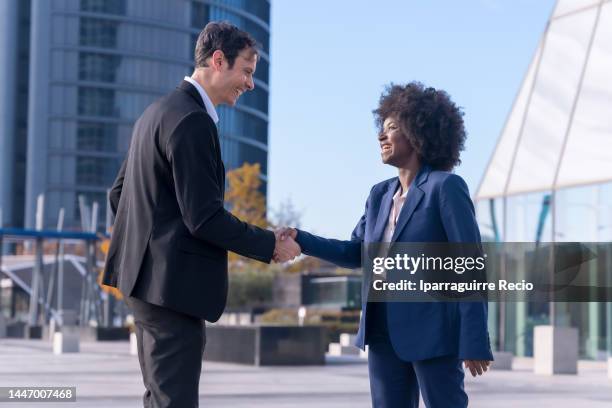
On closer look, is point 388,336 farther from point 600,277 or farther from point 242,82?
point 600,277

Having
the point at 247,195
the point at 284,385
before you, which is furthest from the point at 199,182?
the point at 247,195

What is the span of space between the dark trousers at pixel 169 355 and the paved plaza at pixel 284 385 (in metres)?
7.37

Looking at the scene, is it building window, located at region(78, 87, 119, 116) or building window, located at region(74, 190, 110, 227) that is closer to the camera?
building window, located at region(74, 190, 110, 227)

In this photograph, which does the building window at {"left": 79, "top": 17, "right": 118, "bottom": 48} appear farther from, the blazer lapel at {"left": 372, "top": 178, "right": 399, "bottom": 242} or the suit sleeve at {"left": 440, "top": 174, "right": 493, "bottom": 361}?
the suit sleeve at {"left": 440, "top": 174, "right": 493, "bottom": 361}

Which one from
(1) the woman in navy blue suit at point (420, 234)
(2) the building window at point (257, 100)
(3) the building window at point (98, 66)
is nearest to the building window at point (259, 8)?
(2) the building window at point (257, 100)

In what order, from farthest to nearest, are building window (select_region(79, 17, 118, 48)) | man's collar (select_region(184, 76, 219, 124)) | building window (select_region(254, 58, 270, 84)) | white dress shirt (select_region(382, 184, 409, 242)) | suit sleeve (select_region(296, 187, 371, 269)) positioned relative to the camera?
1. building window (select_region(254, 58, 270, 84))
2. building window (select_region(79, 17, 118, 48))
3. suit sleeve (select_region(296, 187, 371, 269))
4. white dress shirt (select_region(382, 184, 409, 242))
5. man's collar (select_region(184, 76, 219, 124))

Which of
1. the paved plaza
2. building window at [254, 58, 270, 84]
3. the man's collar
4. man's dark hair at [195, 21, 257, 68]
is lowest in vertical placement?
the paved plaza

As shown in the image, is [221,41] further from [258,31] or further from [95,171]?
[258,31]

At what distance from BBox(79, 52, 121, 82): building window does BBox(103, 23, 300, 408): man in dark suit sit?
11416 centimetres

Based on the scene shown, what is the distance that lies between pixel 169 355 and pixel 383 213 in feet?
4.70

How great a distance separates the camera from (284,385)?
16391 millimetres

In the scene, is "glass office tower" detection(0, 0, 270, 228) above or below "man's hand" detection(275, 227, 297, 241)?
above

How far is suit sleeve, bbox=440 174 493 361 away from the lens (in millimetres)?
5129

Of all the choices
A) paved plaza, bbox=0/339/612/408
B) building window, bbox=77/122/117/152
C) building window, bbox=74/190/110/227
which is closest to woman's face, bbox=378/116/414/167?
paved plaza, bbox=0/339/612/408
